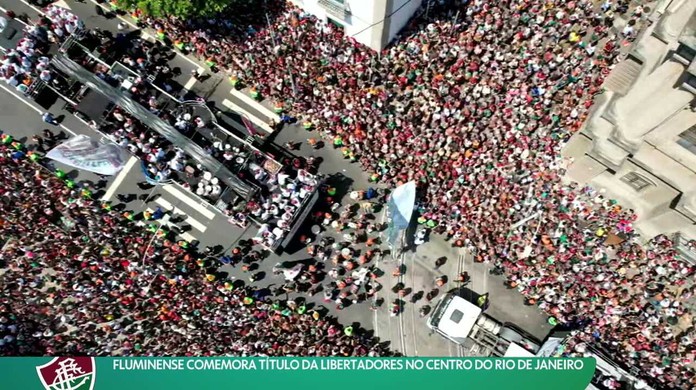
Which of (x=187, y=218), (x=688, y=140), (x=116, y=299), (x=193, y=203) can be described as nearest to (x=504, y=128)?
(x=688, y=140)

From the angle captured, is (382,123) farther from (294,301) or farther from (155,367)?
(155,367)

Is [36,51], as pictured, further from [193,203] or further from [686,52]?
[686,52]

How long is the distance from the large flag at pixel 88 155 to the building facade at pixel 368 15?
43.3 ft

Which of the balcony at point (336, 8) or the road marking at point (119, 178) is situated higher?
the balcony at point (336, 8)

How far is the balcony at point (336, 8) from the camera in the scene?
3097cm

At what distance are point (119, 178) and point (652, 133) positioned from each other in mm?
27878

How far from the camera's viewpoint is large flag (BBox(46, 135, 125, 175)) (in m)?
31.0

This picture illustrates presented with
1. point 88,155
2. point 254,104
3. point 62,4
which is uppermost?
point 254,104

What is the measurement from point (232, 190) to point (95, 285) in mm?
9062

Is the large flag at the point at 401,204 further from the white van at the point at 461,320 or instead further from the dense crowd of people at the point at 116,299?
the dense crowd of people at the point at 116,299

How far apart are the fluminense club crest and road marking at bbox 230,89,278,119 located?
1649 centimetres

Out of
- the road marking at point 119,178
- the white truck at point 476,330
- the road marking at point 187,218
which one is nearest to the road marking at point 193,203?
the road marking at point 187,218

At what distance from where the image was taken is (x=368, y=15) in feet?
99.8

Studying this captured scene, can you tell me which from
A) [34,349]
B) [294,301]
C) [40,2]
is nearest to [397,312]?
[294,301]
